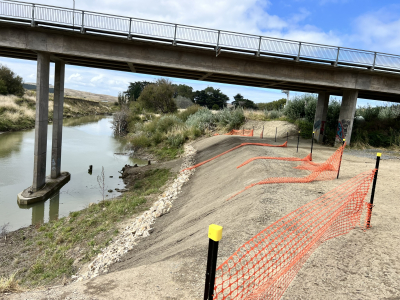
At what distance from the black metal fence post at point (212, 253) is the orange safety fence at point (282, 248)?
3.41 ft

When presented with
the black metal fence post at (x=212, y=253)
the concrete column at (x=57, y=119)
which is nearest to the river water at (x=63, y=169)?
the concrete column at (x=57, y=119)

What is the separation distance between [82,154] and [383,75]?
23.4 meters

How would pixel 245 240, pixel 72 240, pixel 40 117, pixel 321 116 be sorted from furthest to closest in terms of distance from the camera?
pixel 321 116, pixel 40 117, pixel 72 240, pixel 245 240

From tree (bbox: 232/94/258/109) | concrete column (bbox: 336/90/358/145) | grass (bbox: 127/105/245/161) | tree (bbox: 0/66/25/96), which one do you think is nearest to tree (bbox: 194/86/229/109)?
tree (bbox: 232/94/258/109)

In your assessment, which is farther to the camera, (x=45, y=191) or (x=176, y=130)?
(x=176, y=130)

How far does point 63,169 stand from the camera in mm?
19609

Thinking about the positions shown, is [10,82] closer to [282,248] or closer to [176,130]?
[176,130]

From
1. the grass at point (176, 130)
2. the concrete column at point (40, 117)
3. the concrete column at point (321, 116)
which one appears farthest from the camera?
the grass at point (176, 130)

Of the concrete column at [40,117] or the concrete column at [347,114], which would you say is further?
the concrete column at [347,114]

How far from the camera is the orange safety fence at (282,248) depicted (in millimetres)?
3865

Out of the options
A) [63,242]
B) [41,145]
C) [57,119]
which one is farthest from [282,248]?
[57,119]

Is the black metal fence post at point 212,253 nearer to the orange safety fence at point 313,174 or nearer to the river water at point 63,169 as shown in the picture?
Result: the orange safety fence at point 313,174

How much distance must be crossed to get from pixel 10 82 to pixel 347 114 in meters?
59.6

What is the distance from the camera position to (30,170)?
745 inches
